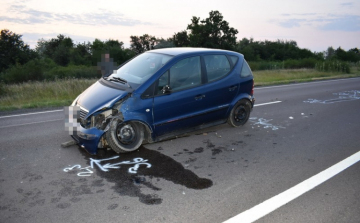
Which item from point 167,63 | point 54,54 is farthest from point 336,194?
point 54,54

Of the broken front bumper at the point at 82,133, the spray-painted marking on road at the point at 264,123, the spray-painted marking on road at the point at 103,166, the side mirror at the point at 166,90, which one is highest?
the side mirror at the point at 166,90

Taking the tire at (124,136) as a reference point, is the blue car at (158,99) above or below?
above

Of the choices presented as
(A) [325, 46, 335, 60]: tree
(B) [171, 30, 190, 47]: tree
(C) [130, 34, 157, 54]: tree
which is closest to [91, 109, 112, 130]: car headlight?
(B) [171, 30, 190, 47]: tree

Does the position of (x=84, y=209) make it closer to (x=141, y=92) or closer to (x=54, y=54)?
(x=141, y=92)

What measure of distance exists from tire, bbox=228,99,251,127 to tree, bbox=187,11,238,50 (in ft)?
162

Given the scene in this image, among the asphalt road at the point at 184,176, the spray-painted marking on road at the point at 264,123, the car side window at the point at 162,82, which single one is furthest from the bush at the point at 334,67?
the car side window at the point at 162,82

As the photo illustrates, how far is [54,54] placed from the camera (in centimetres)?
5356

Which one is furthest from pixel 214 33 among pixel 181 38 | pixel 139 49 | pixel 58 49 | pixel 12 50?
pixel 12 50

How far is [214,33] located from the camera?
5662 cm

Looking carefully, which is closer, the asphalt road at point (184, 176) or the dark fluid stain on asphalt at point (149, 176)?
the asphalt road at point (184, 176)

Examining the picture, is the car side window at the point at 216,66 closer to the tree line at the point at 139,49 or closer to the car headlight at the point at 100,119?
the car headlight at the point at 100,119

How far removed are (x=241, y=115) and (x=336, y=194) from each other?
3511mm

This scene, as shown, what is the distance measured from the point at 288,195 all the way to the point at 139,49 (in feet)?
198

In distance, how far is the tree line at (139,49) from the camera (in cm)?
4075
